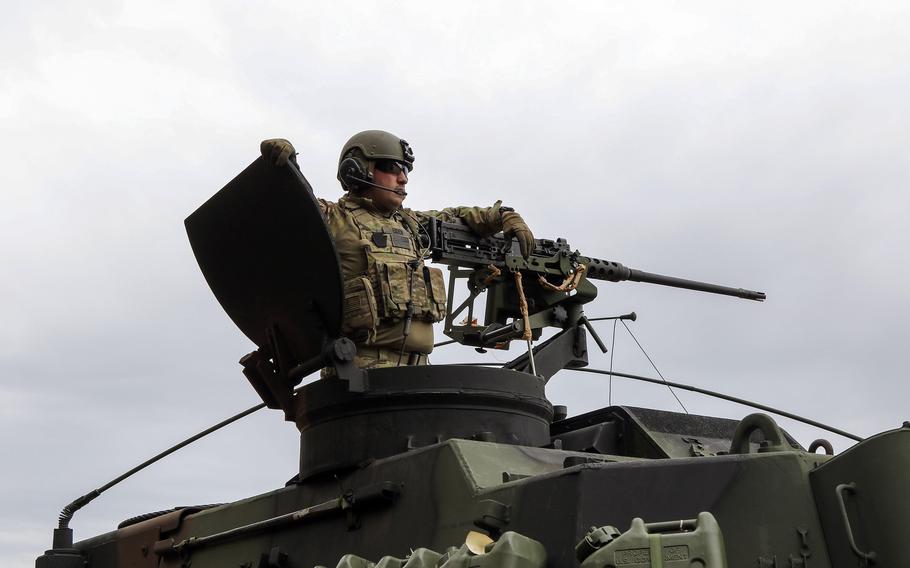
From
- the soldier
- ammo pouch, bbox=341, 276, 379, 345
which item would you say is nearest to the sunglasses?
the soldier

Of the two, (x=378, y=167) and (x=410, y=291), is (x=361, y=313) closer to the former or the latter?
(x=410, y=291)

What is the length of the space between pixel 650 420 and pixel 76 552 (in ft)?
14.1

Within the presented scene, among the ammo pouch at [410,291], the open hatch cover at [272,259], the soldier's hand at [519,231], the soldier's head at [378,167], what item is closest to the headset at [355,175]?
the soldier's head at [378,167]

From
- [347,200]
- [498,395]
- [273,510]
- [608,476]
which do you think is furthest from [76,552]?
[608,476]

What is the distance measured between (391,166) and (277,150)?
1.68 metres

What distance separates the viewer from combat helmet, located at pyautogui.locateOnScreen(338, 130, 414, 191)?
28.1ft

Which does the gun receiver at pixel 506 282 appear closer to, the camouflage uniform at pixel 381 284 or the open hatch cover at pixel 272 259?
the camouflage uniform at pixel 381 284

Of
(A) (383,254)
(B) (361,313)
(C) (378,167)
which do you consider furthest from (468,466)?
(C) (378,167)

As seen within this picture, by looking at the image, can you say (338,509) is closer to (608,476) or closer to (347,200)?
(608,476)

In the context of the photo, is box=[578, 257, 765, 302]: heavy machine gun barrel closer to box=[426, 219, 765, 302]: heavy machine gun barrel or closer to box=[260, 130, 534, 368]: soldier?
box=[426, 219, 765, 302]: heavy machine gun barrel

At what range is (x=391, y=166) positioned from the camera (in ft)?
28.6

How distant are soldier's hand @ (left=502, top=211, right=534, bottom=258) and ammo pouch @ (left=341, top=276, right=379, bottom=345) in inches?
50.4

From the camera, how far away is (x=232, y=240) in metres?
7.75

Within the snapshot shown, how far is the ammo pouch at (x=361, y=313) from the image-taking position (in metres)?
7.82
